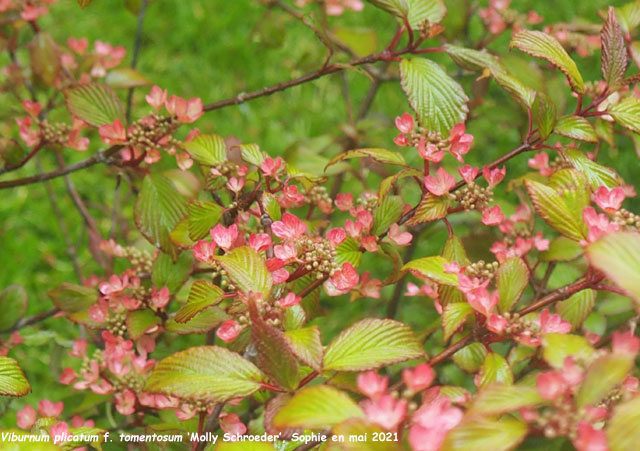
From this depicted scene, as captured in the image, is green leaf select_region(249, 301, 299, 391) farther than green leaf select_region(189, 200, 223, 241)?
No

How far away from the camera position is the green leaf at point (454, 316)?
0.84 meters

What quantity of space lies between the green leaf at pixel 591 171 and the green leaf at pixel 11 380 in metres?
0.78

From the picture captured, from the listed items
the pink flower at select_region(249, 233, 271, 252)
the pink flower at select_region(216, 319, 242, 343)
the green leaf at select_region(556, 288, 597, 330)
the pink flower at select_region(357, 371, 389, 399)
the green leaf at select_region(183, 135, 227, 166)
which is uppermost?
the green leaf at select_region(183, 135, 227, 166)

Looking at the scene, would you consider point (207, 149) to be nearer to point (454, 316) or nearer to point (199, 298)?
point (199, 298)

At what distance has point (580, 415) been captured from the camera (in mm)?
615

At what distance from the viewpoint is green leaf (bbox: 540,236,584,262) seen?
114cm

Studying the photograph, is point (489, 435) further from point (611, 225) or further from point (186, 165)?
point (186, 165)

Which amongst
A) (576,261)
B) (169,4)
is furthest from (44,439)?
(169,4)

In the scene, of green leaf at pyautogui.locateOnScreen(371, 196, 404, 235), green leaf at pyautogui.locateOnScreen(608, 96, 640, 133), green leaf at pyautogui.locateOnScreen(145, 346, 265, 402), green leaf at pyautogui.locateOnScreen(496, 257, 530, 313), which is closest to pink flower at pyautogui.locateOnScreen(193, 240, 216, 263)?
green leaf at pyautogui.locateOnScreen(145, 346, 265, 402)

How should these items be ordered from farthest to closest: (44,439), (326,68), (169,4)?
(169,4) < (326,68) < (44,439)

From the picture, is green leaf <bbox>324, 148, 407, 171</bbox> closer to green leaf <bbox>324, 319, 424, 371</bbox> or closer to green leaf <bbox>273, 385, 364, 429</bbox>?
green leaf <bbox>324, 319, 424, 371</bbox>

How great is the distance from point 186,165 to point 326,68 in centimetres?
29

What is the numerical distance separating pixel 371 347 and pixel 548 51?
1.58 feet

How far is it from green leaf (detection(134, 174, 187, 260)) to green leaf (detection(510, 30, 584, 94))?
0.56 m
